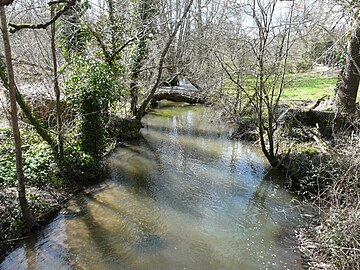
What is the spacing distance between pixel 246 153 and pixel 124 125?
5331 mm

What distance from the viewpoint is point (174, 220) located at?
6492 millimetres

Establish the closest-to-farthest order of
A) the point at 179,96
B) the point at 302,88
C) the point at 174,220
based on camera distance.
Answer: the point at 174,220 → the point at 302,88 → the point at 179,96

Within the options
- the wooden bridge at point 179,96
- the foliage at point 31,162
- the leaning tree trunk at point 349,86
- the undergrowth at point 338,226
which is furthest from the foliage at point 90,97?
the wooden bridge at point 179,96

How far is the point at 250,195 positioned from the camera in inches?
307

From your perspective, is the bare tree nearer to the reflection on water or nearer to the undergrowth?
the undergrowth

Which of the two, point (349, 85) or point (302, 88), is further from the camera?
point (302, 88)

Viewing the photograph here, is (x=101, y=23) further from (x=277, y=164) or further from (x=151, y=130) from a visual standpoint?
(x=277, y=164)

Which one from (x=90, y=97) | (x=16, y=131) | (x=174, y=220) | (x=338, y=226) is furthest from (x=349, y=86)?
(x=16, y=131)

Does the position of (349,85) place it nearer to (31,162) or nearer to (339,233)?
(339,233)

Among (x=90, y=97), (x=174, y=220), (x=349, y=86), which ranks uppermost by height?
(x=349, y=86)

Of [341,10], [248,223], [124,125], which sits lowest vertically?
[248,223]

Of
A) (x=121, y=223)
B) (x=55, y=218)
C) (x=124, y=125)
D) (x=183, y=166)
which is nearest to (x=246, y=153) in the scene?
(x=183, y=166)

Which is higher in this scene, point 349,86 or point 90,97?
point 349,86

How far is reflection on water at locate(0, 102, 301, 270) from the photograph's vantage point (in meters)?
5.21
